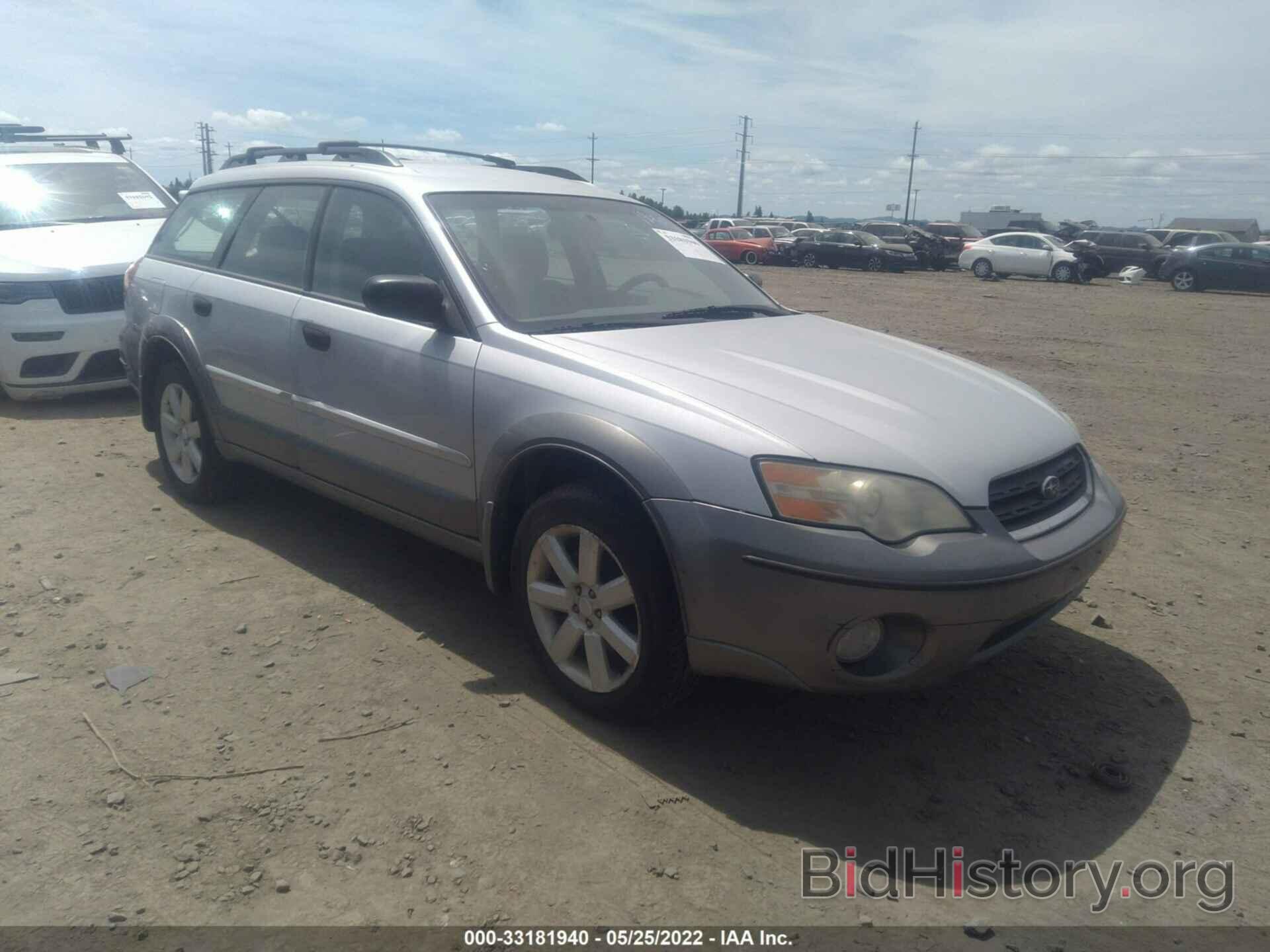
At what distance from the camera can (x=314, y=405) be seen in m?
4.12

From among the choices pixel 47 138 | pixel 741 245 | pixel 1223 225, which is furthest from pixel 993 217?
pixel 47 138

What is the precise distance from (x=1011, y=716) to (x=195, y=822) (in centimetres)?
251

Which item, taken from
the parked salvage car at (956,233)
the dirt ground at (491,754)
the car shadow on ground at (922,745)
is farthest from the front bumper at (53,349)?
the parked salvage car at (956,233)

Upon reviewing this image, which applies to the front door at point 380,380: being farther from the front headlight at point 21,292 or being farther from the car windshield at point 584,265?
the front headlight at point 21,292

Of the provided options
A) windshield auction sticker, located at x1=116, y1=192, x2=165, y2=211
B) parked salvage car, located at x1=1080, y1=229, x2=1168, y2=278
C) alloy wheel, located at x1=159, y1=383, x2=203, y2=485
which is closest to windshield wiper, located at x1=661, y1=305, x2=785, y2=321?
alloy wheel, located at x1=159, y1=383, x2=203, y2=485

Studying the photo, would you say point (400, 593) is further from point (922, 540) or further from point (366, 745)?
point (922, 540)

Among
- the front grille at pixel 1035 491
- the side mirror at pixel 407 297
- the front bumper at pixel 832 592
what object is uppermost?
the side mirror at pixel 407 297

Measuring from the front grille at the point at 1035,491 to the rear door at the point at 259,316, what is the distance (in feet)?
9.36

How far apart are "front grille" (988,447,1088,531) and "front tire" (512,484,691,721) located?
38.1 inches

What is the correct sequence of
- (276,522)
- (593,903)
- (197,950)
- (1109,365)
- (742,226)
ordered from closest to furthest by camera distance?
(197,950) → (593,903) → (276,522) → (1109,365) → (742,226)

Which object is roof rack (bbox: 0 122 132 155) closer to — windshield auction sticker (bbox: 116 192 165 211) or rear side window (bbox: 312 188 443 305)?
windshield auction sticker (bbox: 116 192 165 211)

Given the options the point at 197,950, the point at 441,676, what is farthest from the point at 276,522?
the point at 197,950

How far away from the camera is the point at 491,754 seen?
3033mm

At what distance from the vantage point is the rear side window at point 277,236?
171 inches
